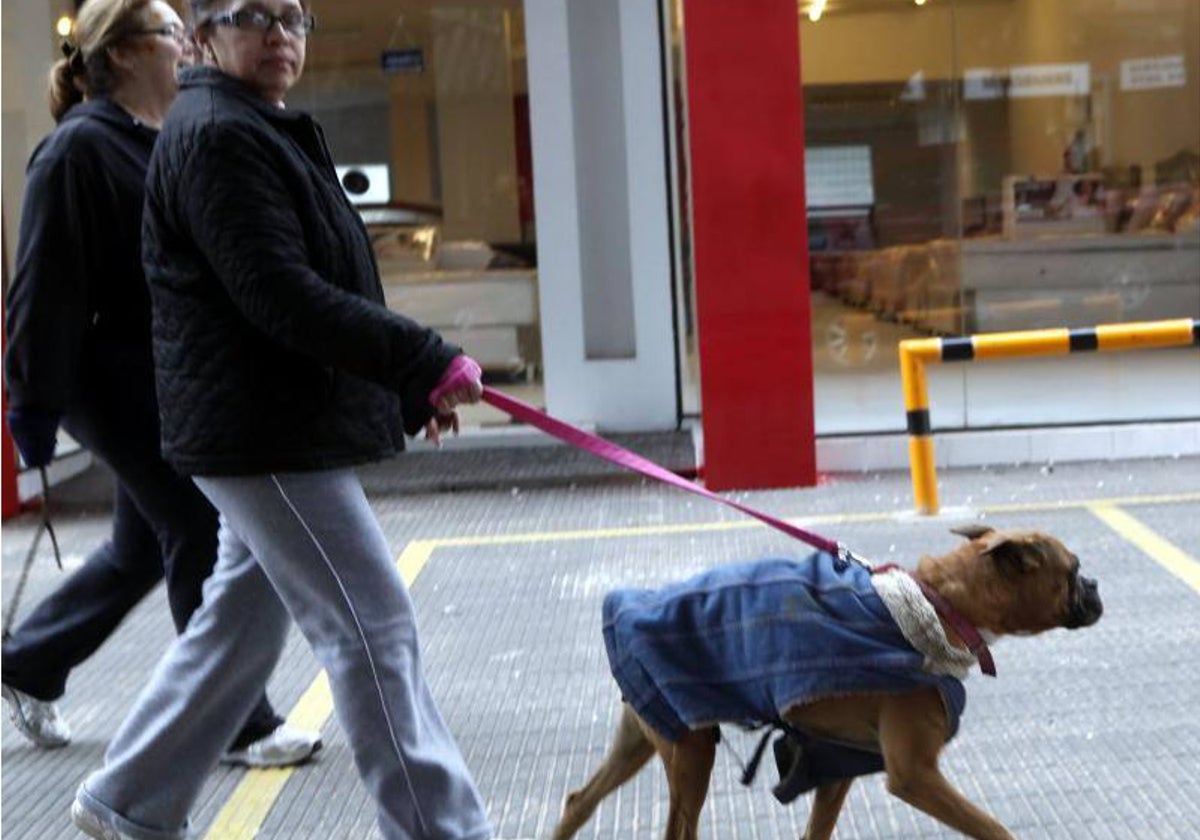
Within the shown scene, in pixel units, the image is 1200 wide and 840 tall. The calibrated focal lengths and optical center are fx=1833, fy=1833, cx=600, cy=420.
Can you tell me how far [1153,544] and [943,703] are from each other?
4.20 m

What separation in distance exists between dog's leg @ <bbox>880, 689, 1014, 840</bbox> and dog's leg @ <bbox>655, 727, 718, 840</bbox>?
38cm

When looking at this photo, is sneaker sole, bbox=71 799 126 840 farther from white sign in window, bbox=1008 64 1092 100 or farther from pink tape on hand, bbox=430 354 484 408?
white sign in window, bbox=1008 64 1092 100

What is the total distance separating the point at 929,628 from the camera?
12.0 feet

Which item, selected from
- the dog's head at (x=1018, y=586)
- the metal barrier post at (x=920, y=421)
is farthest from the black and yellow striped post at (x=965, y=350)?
the dog's head at (x=1018, y=586)

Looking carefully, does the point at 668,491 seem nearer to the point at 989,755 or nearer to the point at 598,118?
the point at 598,118

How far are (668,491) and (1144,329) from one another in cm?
251

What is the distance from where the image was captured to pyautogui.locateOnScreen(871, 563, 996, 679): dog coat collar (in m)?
3.66

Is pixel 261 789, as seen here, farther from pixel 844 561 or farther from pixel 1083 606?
pixel 1083 606

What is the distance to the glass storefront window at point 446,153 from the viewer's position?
11164 mm

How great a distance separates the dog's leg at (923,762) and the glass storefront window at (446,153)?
297 inches

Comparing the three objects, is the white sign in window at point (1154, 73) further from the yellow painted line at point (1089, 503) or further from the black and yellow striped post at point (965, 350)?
the yellow painted line at point (1089, 503)

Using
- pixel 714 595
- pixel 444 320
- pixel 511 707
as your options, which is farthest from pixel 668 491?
pixel 714 595

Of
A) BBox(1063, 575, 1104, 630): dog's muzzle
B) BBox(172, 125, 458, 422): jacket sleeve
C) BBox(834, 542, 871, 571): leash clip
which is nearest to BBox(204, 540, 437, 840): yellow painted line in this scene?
BBox(172, 125, 458, 422): jacket sleeve

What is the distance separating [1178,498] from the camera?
8.62 metres
